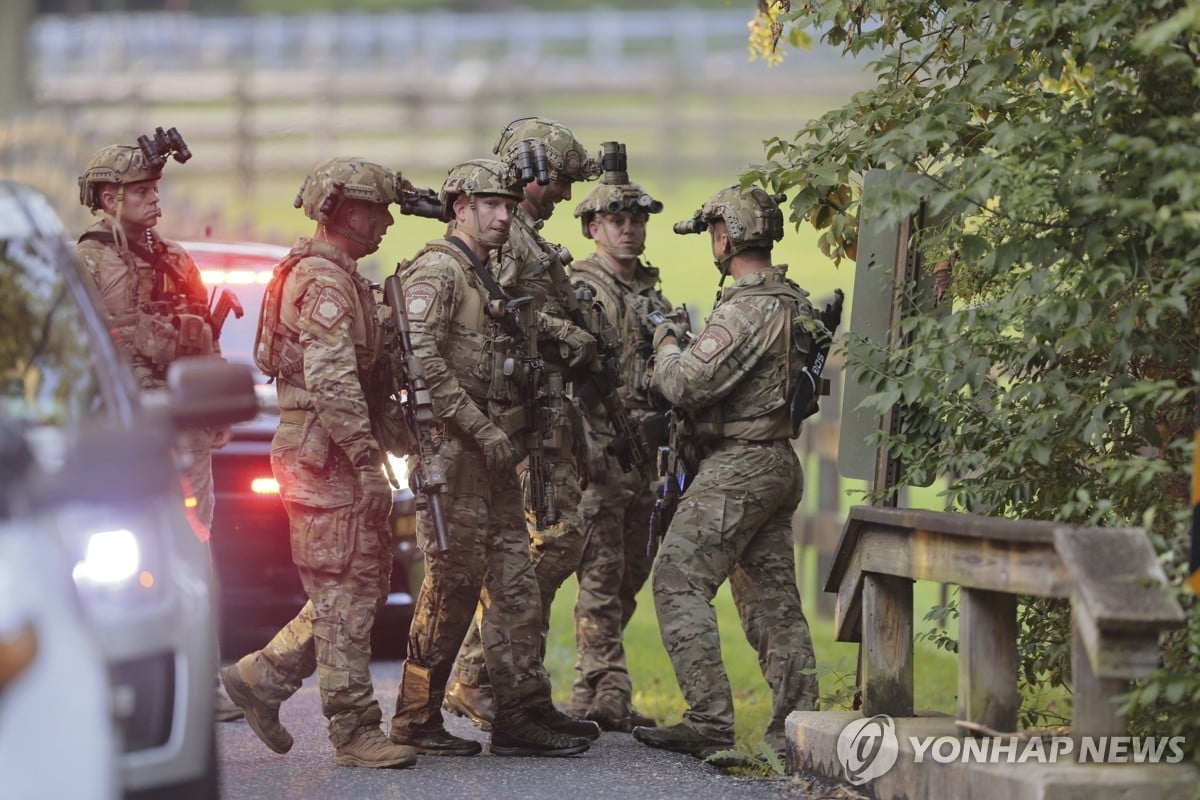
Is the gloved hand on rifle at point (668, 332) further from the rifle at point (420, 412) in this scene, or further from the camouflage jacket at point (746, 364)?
the rifle at point (420, 412)

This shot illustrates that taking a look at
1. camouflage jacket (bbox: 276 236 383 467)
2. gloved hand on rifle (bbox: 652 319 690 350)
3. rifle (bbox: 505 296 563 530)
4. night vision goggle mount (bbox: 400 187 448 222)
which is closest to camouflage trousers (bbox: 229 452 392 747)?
camouflage jacket (bbox: 276 236 383 467)

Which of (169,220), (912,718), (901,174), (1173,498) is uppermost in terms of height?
(169,220)

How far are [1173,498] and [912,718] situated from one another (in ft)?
3.85

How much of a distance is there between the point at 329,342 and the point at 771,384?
195cm

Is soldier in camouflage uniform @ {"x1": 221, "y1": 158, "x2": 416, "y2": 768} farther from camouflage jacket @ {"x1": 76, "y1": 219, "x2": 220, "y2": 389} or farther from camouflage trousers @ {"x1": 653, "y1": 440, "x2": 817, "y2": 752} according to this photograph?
camouflage trousers @ {"x1": 653, "y1": 440, "x2": 817, "y2": 752}

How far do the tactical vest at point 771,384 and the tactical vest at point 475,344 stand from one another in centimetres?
92

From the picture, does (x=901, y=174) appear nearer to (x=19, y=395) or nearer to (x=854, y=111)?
(x=854, y=111)

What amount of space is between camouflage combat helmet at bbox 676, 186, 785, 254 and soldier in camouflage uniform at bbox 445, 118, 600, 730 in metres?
0.68

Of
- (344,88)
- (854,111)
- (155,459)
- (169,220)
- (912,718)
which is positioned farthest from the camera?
(344,88)

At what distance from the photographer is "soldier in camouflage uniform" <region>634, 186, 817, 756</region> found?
8.06 m

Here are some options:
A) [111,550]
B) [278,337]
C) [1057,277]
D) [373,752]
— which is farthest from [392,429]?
[111,550]

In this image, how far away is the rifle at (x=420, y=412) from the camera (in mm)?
7543

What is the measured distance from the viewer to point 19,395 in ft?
15.9

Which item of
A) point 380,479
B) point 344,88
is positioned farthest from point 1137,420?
point 344,88
